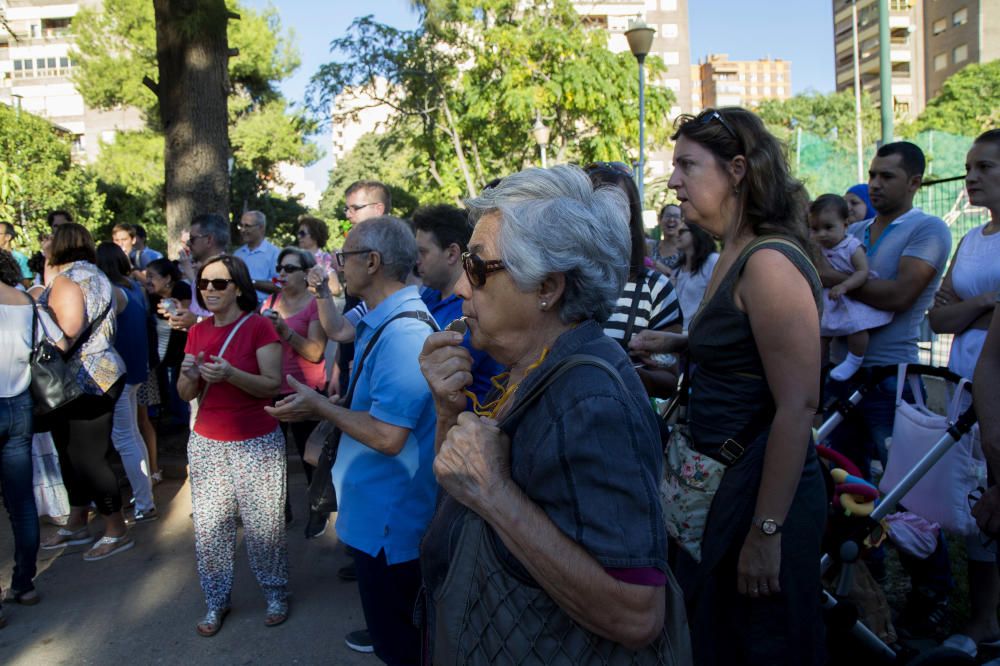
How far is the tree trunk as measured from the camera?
699 cm

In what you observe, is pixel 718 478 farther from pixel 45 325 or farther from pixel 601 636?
pixel 45 325

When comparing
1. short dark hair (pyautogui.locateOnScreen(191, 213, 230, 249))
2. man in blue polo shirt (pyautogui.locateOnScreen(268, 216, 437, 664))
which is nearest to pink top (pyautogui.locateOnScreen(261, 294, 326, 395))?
short dark hair (pyautogui.locateOnScreen(191, 213, 230, 249))

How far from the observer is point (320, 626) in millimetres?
4336

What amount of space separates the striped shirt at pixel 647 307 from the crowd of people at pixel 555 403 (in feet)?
0.04

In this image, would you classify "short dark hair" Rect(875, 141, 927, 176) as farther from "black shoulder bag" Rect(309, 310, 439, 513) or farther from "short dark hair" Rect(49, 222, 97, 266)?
"short dark hair" Rect(49, 222, 97, 266)

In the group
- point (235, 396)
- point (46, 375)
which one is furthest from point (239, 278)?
point (46, 375)

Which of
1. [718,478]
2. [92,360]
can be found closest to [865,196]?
[718,478]

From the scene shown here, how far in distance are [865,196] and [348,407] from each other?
5105 millimetres

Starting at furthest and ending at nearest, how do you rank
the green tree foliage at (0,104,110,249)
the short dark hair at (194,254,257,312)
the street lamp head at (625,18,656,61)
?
the green tree foliage at (0,104,110,249) → the street lamp head at (625,18,656,61) → the short dark hair at (194,254,257,312)

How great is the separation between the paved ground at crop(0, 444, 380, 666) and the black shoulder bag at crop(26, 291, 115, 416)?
1170mm

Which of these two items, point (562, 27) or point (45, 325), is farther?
point (562, 27)

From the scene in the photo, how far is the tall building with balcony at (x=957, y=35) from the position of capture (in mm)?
64375

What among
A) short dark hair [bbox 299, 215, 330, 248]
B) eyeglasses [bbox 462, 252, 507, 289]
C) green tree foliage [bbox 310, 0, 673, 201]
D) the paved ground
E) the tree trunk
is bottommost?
the paved ground

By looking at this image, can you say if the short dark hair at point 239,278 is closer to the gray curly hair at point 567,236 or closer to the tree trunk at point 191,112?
the gray curly hair at point 567,236
